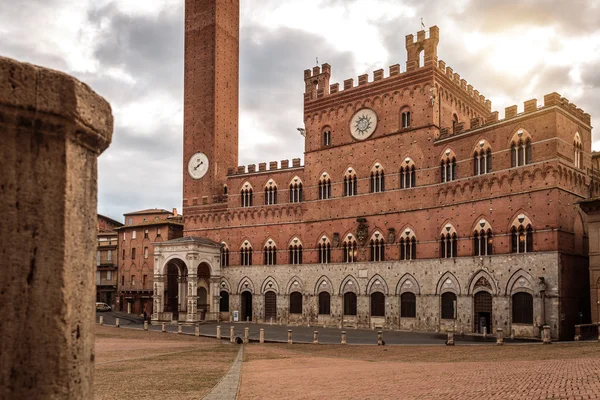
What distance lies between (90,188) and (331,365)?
693 inches

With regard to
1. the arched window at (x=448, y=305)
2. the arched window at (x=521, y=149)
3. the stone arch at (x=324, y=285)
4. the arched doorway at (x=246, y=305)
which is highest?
the arched window at (x=521, y=149)

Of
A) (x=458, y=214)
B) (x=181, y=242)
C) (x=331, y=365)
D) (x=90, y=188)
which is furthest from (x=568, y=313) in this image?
(x=90, y=188)

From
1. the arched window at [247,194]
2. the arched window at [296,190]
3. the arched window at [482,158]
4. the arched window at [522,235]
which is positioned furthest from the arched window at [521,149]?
the arched window at [247,194]

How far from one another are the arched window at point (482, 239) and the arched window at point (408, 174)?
19.2 feet

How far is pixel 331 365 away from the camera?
19359mm

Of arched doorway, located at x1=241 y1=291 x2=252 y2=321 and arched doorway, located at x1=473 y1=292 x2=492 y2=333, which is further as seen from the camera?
arched doorway, located at x1=241 y1=291 x2=252 y2=321

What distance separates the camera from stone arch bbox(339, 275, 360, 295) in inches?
1592

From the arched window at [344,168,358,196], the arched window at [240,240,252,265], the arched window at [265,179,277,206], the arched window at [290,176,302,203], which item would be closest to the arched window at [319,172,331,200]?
the arched window at [344,168,358,196]

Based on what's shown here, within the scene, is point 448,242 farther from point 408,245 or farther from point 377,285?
point 377,285

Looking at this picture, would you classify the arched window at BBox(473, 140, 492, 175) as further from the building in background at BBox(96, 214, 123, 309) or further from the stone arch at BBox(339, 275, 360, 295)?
the building in background at BBox(96, 214, 123, 309)

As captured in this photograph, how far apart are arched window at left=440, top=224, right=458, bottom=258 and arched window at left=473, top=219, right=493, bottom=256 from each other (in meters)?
1.47

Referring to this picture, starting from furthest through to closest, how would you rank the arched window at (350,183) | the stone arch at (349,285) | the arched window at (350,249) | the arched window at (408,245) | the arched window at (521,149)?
the arched window at (350,183), the arched window at (350,249), the stone arch at (349,285), the arched window at (408,245), the arched window at (521,149)

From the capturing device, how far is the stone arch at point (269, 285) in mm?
45156

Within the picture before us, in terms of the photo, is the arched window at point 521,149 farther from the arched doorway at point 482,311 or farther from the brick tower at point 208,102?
the brick tower at point 208,102
